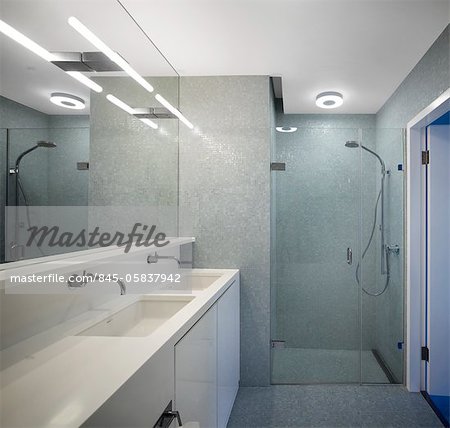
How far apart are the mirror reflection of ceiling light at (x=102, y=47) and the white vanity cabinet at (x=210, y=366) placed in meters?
1.26

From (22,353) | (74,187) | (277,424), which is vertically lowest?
(277,424)

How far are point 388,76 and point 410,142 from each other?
57 centimetres

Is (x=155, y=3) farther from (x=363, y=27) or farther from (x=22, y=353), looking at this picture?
(x=22, y=353)

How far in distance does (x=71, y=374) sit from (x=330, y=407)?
7.08 feet

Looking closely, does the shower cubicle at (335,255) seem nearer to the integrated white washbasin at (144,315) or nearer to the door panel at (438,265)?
the door panel at (438,265)

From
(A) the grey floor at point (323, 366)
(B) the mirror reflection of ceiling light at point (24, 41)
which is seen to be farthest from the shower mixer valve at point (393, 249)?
(B) the mirror reflection of ceiling light at point (24, 41)

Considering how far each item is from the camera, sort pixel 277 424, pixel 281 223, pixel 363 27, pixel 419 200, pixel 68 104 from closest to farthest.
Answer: pixel 68 104 → pixel 363 27 → pixel 277 424 → pixel 419 200 → pixel 281 223

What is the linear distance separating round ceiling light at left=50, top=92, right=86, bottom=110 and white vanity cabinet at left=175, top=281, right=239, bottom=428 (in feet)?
3.13

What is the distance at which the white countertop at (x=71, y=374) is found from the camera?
2.50 ft

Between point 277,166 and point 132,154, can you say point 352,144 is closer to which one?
point 277,166

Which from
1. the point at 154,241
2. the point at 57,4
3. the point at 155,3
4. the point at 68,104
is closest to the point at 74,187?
the point at 68,104

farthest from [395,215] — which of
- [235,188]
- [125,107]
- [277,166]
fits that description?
[125,107]

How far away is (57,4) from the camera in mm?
1391

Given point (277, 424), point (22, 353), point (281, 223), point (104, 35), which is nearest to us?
point (22, 353)
